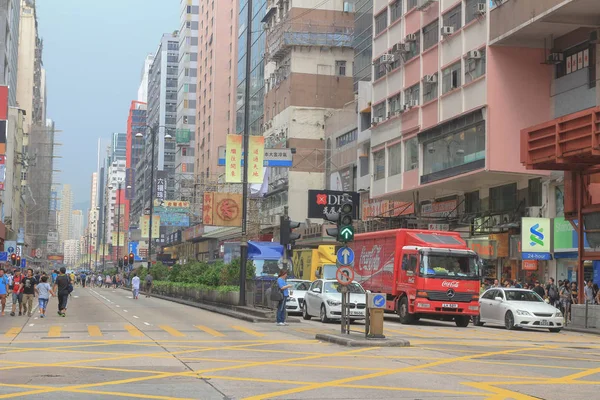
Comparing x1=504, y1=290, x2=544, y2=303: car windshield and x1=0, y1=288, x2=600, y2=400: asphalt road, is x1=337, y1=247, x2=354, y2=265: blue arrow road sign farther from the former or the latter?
x1=504, y1=290, x2=544, y2=303: car windshield

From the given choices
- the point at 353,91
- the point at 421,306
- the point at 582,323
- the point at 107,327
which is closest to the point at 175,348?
the point at 107,327

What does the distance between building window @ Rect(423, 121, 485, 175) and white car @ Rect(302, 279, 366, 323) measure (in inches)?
500

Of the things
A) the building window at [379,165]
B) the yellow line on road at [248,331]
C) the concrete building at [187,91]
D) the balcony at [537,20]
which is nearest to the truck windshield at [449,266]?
the yellow line on road at [248,331]

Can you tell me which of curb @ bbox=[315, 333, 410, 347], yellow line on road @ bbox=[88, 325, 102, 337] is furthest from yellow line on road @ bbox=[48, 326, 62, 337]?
curb @ bbox=[315, 333, 410, 347]

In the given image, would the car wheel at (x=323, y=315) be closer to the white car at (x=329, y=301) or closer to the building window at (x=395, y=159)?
the white car at (x=329, y=301)

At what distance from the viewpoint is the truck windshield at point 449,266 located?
2939 centimetres

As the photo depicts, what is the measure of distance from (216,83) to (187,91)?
2722cm

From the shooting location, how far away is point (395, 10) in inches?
2046

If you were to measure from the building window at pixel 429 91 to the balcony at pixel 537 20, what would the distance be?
6240 millimetres

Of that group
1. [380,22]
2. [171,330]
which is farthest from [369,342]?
[380,22]

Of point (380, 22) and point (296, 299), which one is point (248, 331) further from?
point (380, 22)

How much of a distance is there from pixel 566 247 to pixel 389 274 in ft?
32.0

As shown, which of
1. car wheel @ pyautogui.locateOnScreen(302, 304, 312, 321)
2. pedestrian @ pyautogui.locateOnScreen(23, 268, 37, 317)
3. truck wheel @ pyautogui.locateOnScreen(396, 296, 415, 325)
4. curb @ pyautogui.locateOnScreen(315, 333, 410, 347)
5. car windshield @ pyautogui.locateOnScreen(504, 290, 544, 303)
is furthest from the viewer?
car wheel @ pyautogui.locateOnScreen(302, 304, 312, 321)

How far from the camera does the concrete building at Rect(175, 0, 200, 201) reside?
439 feet
